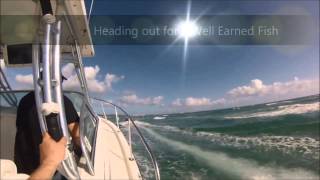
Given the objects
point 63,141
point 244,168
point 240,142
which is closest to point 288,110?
point 240,142

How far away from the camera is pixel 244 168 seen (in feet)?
25.6

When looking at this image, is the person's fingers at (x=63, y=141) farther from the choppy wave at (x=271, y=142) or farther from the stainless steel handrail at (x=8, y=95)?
the choppy wave at (x=271, y=142)

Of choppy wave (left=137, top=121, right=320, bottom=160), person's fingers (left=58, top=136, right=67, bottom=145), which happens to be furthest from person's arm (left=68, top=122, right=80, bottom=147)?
choppy wave (left=137, top=121, right=320, bottom=160)

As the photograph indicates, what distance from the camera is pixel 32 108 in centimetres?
152

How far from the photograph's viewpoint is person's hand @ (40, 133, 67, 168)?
1.07 m

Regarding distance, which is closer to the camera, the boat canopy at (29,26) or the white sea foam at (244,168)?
the boat canopy at (29,26)

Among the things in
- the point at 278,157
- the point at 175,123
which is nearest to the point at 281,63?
the point at 175,123

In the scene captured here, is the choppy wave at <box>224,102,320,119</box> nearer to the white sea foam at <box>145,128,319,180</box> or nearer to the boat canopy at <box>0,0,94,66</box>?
the white sea foam at <box>145,128,319,180</box>

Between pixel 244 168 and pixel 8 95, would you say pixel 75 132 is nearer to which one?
pixel 8 95

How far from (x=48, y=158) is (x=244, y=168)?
23.3 ft

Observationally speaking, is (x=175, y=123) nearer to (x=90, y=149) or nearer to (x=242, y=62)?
(x=242, y=62)

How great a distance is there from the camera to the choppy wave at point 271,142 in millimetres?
10469

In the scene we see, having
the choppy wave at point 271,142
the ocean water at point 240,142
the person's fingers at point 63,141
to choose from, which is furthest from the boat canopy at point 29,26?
the choppy wave at point 271,142

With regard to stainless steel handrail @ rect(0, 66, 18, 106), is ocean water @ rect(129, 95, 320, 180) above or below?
below
